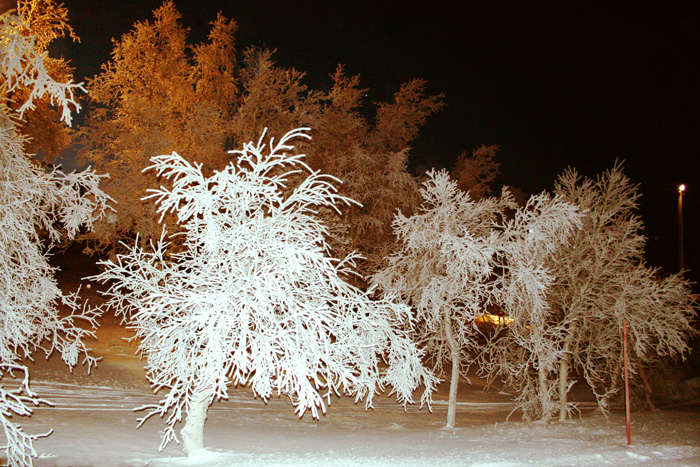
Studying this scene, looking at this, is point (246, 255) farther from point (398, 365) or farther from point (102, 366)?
point (102, 366)

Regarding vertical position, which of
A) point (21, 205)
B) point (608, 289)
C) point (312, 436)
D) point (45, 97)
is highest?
point (45, 97)

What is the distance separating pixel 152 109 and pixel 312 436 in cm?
1156

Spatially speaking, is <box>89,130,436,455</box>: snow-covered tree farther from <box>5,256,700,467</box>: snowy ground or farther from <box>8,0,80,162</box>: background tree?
<box>8,0,80,162</box>: background tree

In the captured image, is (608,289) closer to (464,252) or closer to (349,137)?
(464,252)

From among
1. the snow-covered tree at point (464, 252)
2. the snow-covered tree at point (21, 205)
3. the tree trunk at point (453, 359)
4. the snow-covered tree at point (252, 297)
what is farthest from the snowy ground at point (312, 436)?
the snow-covered tree at point (464, 252)

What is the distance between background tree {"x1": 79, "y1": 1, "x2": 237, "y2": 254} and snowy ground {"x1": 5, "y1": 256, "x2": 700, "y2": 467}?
5.03m

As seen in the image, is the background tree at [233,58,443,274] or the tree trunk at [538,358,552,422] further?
the background tree at [233,58,443,274]

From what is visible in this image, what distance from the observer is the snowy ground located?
880cm

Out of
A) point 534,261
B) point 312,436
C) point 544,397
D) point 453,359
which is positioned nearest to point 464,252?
point 534,261

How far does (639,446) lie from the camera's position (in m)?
9.73

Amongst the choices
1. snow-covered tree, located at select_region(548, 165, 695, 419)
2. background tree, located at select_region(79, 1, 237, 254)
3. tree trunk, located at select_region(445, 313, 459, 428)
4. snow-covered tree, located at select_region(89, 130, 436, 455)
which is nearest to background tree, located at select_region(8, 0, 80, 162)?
background tree, located at select_region(79, 1, 237, 254)

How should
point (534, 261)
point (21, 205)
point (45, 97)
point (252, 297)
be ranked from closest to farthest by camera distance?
point (21, 205) < point (252, 297) < point (534, 261) < point (45, 97)

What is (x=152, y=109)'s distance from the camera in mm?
17375

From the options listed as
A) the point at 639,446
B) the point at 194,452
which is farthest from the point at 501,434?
the point at 194,452
